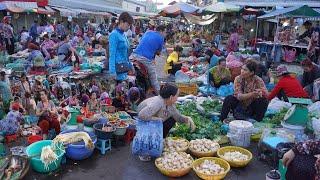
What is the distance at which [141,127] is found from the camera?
4.72m

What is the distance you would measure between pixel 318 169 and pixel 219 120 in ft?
11.7

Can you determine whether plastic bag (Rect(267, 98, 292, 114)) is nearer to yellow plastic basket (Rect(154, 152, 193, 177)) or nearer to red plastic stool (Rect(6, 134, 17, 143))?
yellow plastic basket (Rect(154, 152, 193, 177))

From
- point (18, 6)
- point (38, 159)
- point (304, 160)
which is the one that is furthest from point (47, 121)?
point (18, 6)

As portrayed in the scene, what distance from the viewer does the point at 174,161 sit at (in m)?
4.52

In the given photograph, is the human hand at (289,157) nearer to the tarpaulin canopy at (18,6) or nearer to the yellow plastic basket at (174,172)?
the yellow plastic basket at (174,172)

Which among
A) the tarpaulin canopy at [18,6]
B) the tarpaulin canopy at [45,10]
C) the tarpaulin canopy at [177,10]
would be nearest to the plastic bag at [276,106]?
the tarpaulin canopy at [177,10]

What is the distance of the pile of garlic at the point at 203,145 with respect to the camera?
499 centimetres

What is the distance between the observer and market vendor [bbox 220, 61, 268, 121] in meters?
6.02

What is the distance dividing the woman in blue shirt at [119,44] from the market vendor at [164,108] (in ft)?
4.63

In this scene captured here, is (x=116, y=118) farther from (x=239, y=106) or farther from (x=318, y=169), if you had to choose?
(x=318, y=169)

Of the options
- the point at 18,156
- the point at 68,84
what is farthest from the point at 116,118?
the point at 68,84

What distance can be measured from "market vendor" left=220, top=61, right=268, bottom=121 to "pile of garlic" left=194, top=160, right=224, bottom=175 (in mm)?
1852

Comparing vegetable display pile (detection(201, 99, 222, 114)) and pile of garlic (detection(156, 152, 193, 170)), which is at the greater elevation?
vegetable display pile (detection(201, 99, 222, 114))

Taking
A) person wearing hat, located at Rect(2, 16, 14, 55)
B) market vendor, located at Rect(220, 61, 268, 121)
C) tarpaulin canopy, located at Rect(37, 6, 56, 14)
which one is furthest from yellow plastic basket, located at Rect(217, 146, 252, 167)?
tarpaulin canopy, located at Rect(37, 6, 56, 14)
